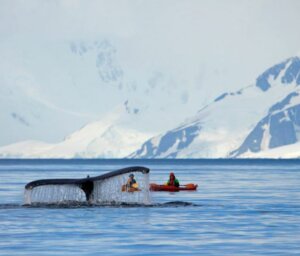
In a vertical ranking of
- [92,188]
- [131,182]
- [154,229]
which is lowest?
[154,229]

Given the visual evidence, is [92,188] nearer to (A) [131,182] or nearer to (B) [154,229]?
(B) [154,229]

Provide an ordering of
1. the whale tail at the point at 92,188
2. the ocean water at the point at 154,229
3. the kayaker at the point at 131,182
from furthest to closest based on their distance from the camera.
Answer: the kayaker at the point at 131,182 < the whale tail at the point at 92,188 < the ocean water at the point at 154,229

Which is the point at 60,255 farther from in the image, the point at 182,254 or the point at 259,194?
the point at 259,194

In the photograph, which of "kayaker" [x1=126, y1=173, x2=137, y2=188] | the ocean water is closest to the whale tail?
"kayaker" [x1=126, y1=173, x2=137, y2=188]

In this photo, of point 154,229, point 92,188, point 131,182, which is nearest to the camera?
point 154,229

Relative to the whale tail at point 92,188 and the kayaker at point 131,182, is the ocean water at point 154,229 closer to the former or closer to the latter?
the whale tail at point 92,188

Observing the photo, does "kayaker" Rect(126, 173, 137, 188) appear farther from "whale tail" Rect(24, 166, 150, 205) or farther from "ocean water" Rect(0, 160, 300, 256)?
"ocean water" Rect(0, 160, 300, 256)

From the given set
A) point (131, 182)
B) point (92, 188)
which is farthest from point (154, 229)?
point (131, 182)

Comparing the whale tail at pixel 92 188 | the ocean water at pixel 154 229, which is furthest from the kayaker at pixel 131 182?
the ocean water at pixel 154 229

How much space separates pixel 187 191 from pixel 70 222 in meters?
36.8

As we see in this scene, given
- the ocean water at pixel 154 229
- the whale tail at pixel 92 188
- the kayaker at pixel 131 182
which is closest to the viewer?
the ocean water at pixel 154 229

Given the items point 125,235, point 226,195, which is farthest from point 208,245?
point 226,195

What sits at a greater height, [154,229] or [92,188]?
[92,188]

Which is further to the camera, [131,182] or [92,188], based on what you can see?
[131,182]
